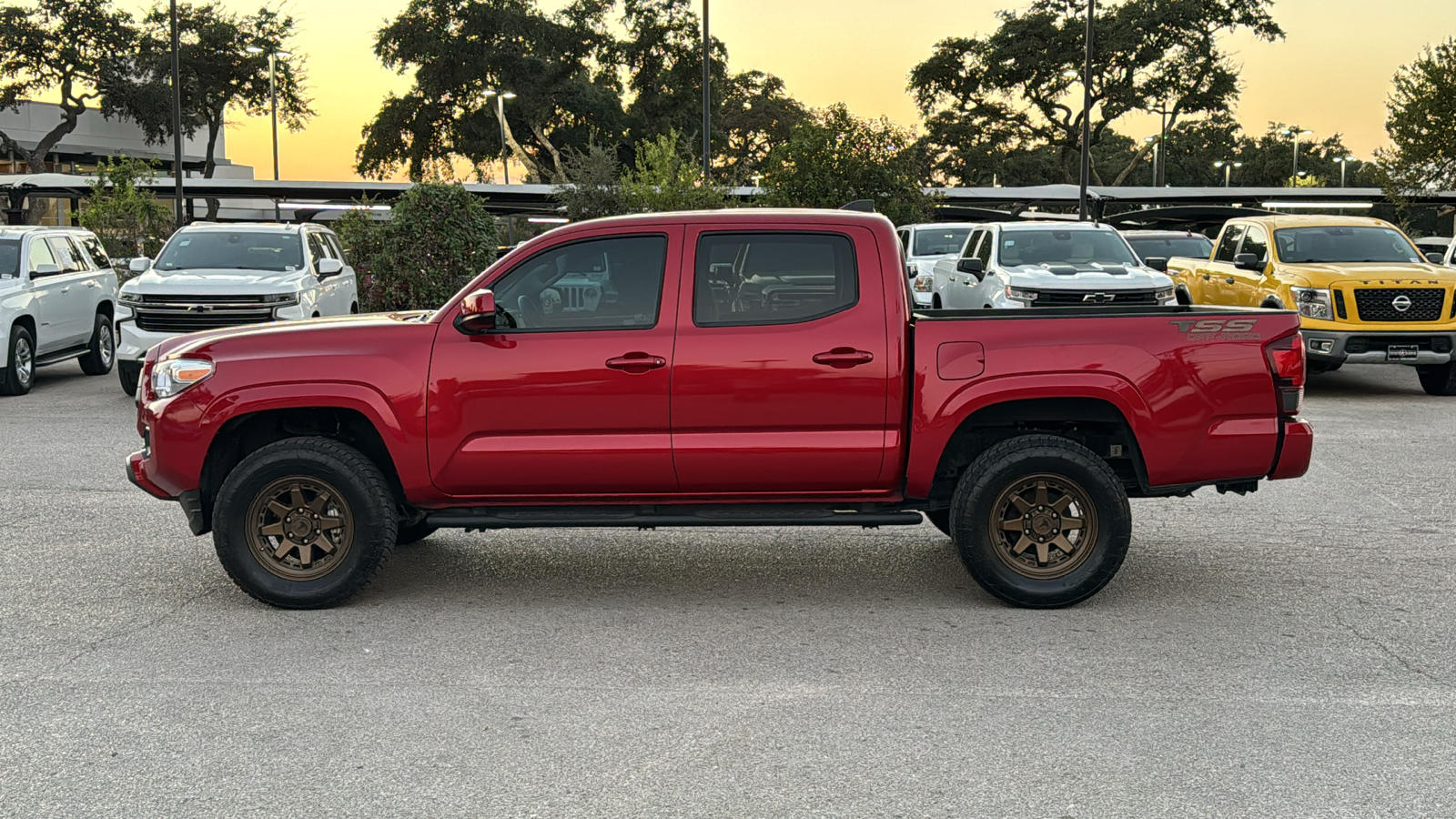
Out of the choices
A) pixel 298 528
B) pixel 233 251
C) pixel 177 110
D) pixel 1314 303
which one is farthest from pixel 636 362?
pixel 177 110

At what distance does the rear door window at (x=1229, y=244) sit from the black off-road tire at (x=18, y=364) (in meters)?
14.2

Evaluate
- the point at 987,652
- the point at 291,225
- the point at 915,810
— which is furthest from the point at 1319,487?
the point at 291,225

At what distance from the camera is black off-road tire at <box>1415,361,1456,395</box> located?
15586 mm

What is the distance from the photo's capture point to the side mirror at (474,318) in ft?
21.1

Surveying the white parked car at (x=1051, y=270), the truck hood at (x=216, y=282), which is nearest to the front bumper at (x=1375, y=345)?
the white parked car at (x=1051, y=270)

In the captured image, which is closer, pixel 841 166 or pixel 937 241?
pixel 937 241

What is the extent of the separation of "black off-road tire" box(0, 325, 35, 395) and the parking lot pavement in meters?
7.78

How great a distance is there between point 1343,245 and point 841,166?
13.5 m

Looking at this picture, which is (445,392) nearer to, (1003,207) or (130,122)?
(1003,207)

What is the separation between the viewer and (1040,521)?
6.58 metres

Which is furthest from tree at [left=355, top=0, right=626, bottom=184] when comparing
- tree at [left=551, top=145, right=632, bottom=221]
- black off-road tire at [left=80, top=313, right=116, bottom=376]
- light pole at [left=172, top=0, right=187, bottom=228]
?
black off-road tire at [left=80, top=313, right=116, bottom=376]

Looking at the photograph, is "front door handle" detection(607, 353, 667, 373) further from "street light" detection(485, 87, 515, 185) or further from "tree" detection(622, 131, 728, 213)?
"street light" detection(485, 87, 515, 185)

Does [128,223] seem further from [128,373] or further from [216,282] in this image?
Result: [216,282]

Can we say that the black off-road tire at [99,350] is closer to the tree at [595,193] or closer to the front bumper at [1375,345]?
the tree at [595,193]
